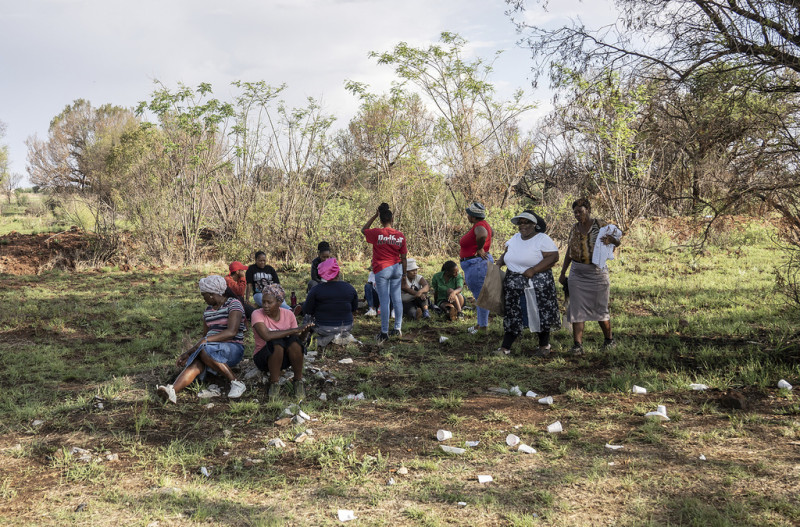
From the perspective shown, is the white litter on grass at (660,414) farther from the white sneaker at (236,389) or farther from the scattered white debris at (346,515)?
the white sneaker at (236,389)

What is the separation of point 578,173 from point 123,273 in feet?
40.4

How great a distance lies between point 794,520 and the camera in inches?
128

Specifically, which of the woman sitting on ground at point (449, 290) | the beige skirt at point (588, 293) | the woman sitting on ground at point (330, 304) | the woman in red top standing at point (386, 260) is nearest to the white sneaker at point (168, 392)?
the woman sitting on ground at point (330, 304)

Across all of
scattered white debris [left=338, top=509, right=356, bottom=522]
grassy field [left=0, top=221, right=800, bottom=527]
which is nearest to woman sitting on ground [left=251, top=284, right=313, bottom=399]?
grassy field [left=0, top=221, right=800, bottom=527]

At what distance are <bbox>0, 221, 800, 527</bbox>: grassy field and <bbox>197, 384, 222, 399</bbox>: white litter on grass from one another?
0.24 ft

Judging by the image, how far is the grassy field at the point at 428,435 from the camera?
140 inches

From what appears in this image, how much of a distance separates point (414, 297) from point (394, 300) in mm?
1407

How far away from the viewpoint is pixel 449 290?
29.8ft

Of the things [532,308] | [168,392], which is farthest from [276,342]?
[532,308]

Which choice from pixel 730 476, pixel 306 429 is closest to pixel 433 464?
pixel 306 429

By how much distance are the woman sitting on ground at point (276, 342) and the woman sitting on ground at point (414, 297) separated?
3263 mm

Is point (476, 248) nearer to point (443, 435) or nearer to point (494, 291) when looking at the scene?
point (494, 291)

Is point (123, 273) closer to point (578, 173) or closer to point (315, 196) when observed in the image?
point (315, 196)

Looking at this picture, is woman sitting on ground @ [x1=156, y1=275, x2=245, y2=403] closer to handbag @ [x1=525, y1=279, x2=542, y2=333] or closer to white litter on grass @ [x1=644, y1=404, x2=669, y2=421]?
handbag @ [x1=525, y1=279, x2=542, y2=333]
